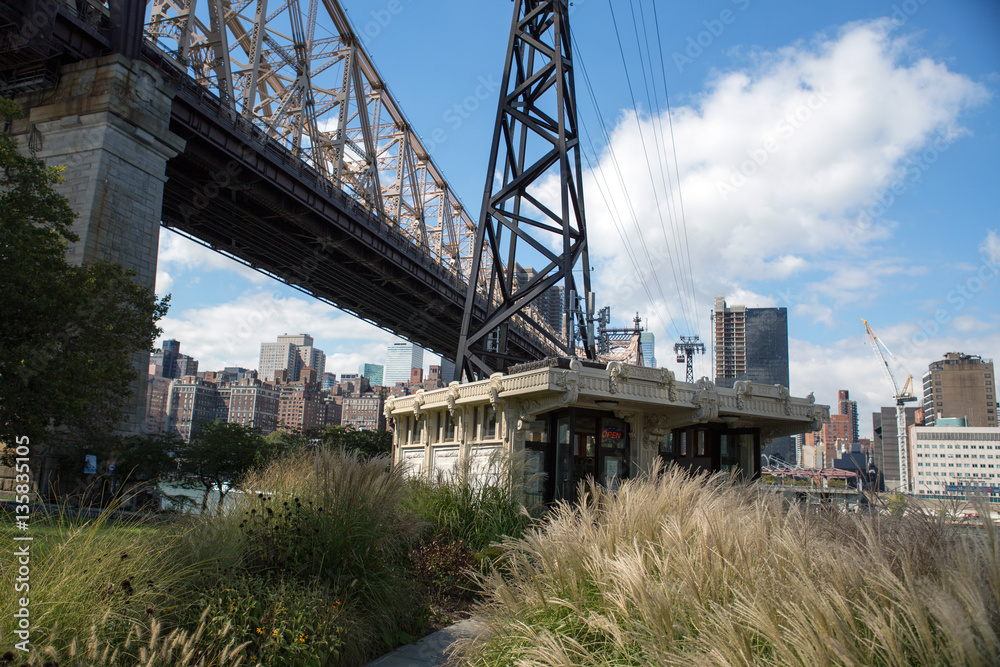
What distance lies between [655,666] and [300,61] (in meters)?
44.6

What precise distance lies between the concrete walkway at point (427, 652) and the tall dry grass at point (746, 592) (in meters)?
0.72

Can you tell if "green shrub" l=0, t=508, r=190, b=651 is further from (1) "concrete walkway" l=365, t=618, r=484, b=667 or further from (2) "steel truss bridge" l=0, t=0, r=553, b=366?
(2) "steel truss bridge" l=0, t=0, r=553, b=366

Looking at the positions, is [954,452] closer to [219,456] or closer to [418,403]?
[219,456]

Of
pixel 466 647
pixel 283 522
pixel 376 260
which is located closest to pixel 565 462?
pixel 283 522

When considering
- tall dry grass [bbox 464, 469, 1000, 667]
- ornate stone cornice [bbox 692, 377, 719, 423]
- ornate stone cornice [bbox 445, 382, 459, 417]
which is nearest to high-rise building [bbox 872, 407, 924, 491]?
ornate stone cornice [bbox 692, 377, 719, 423]

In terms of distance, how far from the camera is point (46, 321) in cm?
1223

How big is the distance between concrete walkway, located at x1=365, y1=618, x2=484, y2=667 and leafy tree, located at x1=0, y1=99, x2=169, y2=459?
880cm

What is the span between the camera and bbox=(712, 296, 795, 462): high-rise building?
11969 cm

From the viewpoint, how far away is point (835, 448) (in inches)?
6668

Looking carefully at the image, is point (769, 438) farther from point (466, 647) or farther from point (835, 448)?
point (835, 448)

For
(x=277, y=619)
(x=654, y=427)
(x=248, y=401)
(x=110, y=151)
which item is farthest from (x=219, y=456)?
(x=248, y=401)

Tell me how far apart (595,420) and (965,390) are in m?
204

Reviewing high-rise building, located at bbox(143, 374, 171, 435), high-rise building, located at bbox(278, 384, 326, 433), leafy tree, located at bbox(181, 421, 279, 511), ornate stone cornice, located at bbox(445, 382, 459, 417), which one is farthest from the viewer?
high-rise building, located at bbox(143, 374, 171, 435)

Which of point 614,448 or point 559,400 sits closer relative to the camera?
point 559,400
